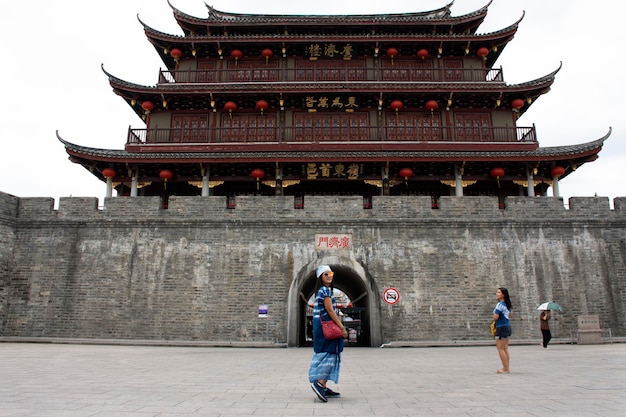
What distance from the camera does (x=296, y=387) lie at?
4.90 meters

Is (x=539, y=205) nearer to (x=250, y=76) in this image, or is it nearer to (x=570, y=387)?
(x=570, y=387)

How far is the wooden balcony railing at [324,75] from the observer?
1744 centimetres

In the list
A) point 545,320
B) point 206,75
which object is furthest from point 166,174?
point 545,320

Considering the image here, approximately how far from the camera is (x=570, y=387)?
461cm

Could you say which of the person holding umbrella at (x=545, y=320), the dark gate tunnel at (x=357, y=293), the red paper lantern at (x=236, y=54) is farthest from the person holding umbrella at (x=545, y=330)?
the red paper lantern at (x=236, y=54)

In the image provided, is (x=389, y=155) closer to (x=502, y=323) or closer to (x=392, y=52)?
(x=392, y=52)

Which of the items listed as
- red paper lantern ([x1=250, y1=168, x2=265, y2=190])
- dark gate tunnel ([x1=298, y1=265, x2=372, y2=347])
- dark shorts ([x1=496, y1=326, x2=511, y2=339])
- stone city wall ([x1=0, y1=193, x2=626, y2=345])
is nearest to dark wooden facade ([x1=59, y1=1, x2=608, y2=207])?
red paper lantern ([x1=250, y1=168, x2=265, y2=190])

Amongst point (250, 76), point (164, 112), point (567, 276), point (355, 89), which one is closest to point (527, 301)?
point (567, 276)

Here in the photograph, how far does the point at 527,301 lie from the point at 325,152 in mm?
7709

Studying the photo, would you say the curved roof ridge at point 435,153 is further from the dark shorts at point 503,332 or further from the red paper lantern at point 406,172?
the dark shorts at point 503,332

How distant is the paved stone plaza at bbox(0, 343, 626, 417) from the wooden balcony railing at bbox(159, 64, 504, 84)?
1261 cm

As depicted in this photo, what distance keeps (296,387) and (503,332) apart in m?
3.16

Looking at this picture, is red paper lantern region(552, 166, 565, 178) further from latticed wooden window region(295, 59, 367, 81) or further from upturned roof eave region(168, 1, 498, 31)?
latticed wooden window region(295, 59, 367, 81)

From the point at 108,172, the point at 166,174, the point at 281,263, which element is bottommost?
the point at 281,263
